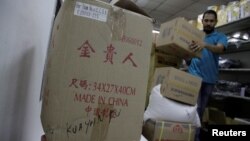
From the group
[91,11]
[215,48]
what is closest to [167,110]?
[215,48]

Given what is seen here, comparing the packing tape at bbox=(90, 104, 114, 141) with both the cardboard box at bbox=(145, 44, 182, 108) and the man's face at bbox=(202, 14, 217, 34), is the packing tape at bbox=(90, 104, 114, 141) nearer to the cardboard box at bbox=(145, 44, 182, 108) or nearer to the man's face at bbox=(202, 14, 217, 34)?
the cardboard box at bbox=(145, 44, 182, 108)

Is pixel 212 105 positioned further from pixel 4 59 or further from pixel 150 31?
pixel 4 59

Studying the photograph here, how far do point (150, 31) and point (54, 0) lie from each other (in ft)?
2.22

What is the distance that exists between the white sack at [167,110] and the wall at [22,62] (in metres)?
0.76

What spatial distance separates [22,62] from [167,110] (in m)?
0.99

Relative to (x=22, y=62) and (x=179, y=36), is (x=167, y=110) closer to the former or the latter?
(x=179, y=36)

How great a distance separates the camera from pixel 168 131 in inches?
59.2

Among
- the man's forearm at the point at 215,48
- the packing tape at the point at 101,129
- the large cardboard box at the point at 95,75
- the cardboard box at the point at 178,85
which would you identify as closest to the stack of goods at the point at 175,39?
the cardboard box at the point at 178,85

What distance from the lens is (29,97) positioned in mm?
1127

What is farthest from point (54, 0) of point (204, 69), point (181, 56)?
point (204, 69)

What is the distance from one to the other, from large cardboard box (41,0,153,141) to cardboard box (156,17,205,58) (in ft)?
2.67

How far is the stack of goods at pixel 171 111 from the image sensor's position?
59.3 inches

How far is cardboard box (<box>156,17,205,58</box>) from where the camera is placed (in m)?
1.60

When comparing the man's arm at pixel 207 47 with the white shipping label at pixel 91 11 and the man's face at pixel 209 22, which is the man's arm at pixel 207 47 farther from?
the white shipping label at pixel 91 11
